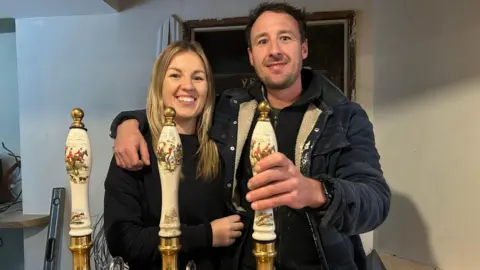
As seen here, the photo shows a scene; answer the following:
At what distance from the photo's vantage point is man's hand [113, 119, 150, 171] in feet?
2.97

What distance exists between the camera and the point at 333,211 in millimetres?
692

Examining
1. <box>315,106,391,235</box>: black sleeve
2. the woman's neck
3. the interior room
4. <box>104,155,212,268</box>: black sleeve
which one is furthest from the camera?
the interior room

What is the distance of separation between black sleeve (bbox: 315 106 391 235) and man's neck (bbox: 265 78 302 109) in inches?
6.3

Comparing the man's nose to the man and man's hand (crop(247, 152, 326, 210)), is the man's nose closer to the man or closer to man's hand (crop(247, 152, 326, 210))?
the man

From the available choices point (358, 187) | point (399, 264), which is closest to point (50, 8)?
point (358, 187)

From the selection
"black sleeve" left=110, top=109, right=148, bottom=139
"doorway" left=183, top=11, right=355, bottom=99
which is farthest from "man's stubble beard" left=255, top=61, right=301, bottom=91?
"doorway" left=183, top=11, right=355, bottom=99

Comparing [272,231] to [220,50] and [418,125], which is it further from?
[220,50]

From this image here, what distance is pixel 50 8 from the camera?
167cm

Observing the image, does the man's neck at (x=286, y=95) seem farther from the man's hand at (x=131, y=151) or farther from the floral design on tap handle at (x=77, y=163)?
the floral design on tap handle at (x=77, y=163)

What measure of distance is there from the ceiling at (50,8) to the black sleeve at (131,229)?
36.8 inches

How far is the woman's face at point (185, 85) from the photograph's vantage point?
95 cm

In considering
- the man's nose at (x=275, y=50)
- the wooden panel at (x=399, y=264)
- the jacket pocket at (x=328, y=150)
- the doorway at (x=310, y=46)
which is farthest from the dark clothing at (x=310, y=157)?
the doorway at (x=310, y=46)

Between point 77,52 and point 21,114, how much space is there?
0.35m

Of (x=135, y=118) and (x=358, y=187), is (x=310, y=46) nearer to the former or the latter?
(x=135, y=118)
